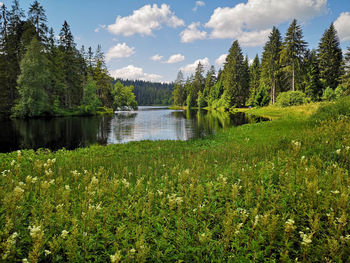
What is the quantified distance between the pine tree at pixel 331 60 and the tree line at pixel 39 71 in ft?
207

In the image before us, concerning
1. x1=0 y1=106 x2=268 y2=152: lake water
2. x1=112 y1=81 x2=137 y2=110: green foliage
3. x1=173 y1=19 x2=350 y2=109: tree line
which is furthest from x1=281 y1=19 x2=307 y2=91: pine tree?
x1=112 y1=81 x2=137 y2=110: green foliage

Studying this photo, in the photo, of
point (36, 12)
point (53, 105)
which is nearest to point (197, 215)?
point (53, 105)

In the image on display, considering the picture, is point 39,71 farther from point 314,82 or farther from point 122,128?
point 314,82

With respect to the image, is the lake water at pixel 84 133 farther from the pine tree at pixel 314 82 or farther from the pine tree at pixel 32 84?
the pine tree at pixel 314 82

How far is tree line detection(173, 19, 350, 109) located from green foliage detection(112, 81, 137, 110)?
3663cm

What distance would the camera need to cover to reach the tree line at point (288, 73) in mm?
43719

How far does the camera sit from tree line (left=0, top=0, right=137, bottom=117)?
4141 cm

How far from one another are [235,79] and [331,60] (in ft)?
90.5

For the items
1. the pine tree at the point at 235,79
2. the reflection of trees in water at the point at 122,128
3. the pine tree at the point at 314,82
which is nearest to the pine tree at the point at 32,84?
the reflection of trees in water at the point at 122,128

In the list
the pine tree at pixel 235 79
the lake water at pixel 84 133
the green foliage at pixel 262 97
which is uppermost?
the pine tree at pixel 235 79

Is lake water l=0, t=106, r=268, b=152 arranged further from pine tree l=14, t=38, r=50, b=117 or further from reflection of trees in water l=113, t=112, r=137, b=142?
pine tree l=14, t=38, r=50, b=117

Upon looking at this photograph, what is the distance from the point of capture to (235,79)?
2790 inches

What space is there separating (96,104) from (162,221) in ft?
197

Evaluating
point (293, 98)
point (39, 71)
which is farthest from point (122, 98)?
point (293, 98)
